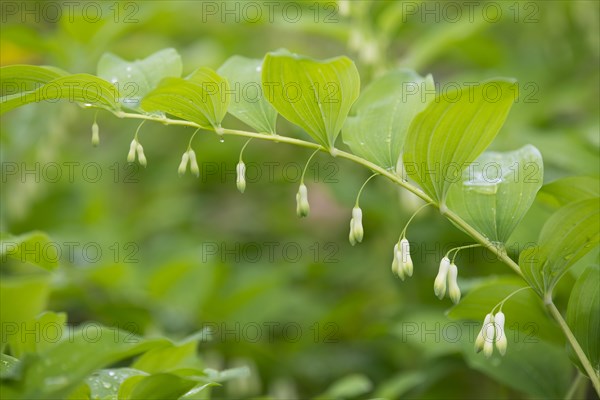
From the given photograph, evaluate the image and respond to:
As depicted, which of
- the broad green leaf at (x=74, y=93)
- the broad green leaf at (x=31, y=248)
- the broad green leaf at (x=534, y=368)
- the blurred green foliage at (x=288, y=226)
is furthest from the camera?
the blurred green foliage at (x=288, y=226)

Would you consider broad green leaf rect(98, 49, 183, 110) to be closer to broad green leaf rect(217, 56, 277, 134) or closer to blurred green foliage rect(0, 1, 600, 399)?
broad green leaf rect(217, 56, 277, 134)

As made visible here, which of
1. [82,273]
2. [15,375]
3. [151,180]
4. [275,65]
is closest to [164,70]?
[275,65]

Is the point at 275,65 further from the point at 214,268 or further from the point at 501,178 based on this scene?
the point at 214,268

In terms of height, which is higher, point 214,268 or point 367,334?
point 214,268

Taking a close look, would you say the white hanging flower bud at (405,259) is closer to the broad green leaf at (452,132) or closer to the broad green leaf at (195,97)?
the broad green leaf at (452,132)

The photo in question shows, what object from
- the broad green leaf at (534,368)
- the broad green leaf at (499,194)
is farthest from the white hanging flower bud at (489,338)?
the broad green leaf at (534,368)

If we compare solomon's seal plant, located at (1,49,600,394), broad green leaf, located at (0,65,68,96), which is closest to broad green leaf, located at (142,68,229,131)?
solomon's seal plant, located at (1,49,600,394)
